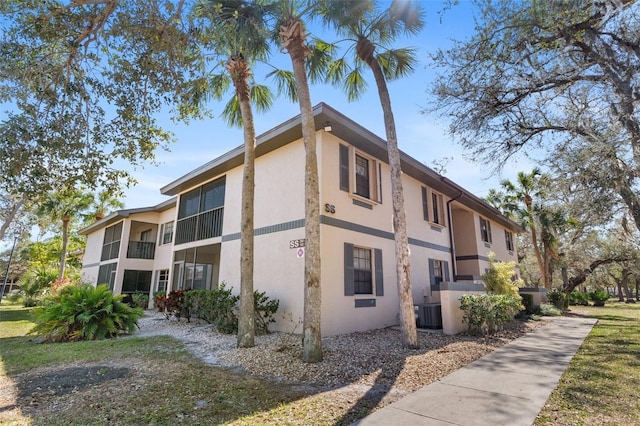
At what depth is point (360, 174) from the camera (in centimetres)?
1216

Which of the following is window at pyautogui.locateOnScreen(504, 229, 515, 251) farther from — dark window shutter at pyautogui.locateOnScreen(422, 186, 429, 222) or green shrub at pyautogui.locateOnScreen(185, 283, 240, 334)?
green shrub at pyautogui.locateOnScreen(185, 283, 240, 334)

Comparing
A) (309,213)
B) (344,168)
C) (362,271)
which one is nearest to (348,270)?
(362,271)

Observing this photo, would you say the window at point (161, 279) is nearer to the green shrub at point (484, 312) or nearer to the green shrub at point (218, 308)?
the green shrub at point (218, 308)

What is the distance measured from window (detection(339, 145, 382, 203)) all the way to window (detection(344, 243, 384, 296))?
1.90 metres

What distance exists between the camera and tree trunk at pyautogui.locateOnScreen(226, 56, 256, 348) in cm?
805

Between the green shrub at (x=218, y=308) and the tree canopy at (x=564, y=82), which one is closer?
the tree canopy at (x=564, y=82)

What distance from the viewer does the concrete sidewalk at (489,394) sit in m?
3.89

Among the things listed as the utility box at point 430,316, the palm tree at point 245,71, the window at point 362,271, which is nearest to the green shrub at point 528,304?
the utility box at point 430,316

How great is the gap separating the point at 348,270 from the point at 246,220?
378 centimetres

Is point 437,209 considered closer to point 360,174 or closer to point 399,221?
point 360,174

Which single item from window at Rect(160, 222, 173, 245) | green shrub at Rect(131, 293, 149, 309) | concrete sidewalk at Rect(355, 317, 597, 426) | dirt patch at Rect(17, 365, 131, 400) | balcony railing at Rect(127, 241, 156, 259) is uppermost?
window at Rect(160, 222, 173, 245)

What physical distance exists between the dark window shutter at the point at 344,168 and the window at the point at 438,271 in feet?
20.9

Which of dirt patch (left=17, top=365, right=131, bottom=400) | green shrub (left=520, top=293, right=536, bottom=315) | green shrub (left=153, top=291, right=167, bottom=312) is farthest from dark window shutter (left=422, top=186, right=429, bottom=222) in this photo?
dirt patch (left=17, top=365, right=131, bottom=400)

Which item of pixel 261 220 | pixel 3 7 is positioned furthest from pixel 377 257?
pixel 3 7
